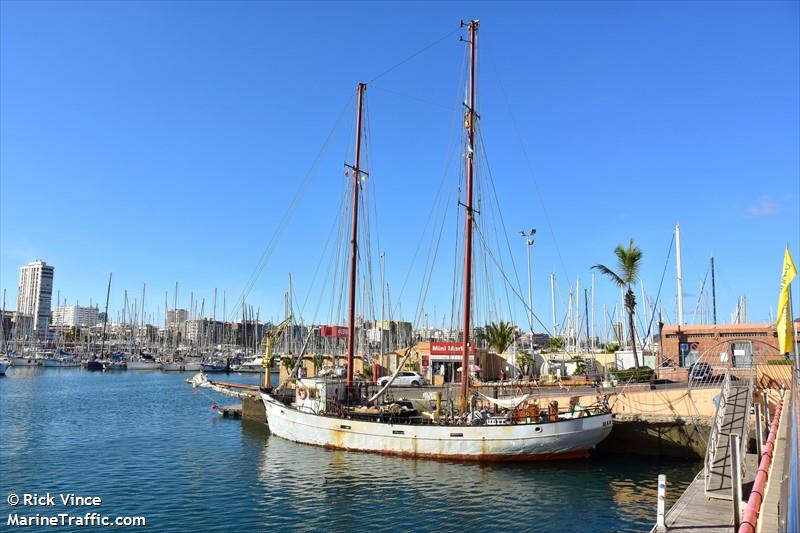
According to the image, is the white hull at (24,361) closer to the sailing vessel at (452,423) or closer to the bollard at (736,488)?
the sailing vessel at (452,423)

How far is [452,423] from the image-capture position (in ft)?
97.1

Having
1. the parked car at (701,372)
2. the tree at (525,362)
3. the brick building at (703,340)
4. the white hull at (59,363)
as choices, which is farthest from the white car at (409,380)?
the white hull at (59,363)

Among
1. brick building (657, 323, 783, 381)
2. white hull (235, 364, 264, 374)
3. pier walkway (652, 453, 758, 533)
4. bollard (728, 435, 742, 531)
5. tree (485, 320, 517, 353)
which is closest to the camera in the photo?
bollard (728, 435, 742, 531)

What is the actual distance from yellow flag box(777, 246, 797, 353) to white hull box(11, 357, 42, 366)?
518 ft

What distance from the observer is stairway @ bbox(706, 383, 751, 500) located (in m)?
15.5

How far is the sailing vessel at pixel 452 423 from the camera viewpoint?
28203 mm

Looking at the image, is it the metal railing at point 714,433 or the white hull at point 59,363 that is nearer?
the metal railing at point 714,433

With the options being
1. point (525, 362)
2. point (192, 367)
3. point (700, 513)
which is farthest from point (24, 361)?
point (700, 513)

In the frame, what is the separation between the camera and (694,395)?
98.7ft

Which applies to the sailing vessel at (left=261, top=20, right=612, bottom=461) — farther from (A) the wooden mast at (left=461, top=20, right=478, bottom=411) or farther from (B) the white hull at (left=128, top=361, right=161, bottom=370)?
(B) the white hull at (left=128, top=361, right=161, bottom=370)

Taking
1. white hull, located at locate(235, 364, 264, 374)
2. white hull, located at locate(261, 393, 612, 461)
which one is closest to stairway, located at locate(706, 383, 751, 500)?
white hull, located at locate(261, 393, 612, 461)

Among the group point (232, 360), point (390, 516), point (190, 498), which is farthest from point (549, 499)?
point (232, 360)

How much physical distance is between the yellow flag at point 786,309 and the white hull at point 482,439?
13.8m

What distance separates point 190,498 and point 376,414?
466 inches
